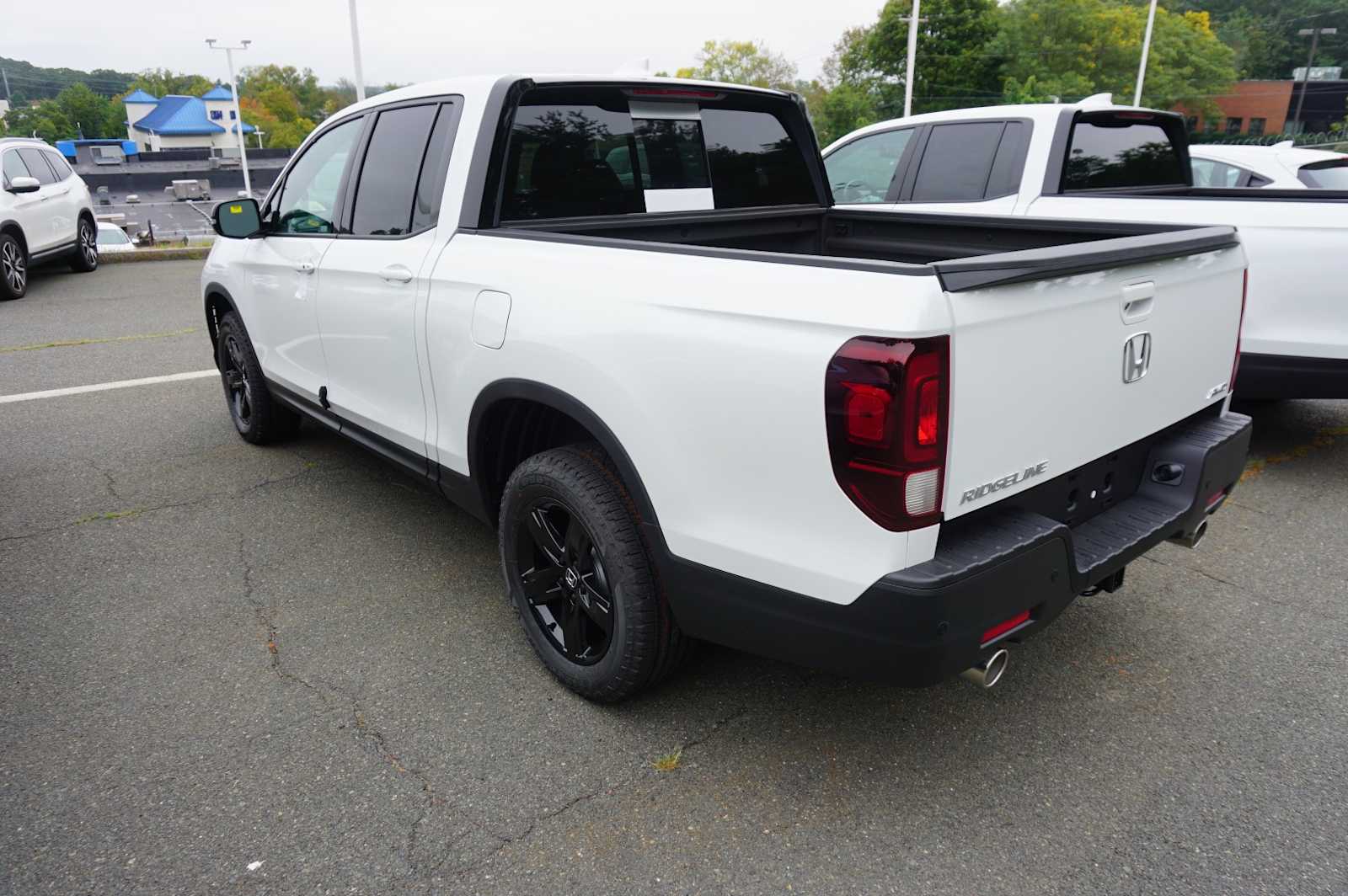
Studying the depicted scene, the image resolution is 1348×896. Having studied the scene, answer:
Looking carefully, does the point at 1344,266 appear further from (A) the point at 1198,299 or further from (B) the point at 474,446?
(B) the point at 474,446

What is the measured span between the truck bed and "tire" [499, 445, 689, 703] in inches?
27.9

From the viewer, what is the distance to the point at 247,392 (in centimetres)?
526

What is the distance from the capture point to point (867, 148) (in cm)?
655

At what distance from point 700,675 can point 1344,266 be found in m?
3.82

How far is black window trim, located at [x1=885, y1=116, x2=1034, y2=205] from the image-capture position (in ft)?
17.8

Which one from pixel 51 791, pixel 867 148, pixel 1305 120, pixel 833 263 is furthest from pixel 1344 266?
pixel 1305 120

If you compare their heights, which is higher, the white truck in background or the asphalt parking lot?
the white truck in background

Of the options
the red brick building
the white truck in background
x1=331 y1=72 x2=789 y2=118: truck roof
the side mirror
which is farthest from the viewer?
the red brick building

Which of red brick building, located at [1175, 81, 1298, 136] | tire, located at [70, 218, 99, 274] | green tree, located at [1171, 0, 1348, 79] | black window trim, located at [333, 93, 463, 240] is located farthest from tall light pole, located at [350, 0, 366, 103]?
green tree, located at [1171, 0, 1348, 79]

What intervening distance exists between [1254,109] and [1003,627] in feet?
300

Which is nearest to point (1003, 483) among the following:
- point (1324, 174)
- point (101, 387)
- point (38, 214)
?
point (101, 387)

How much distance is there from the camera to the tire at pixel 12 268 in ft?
33.0

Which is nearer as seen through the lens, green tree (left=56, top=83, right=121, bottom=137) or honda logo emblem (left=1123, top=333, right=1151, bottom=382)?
honda logo emblem (left=1123, top=333, right=1151, bottom=382)

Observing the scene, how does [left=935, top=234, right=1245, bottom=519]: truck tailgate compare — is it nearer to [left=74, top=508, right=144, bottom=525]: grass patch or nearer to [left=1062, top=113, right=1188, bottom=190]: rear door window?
[left=1062, top=113, right=1188, bottom=190]: rear door window
